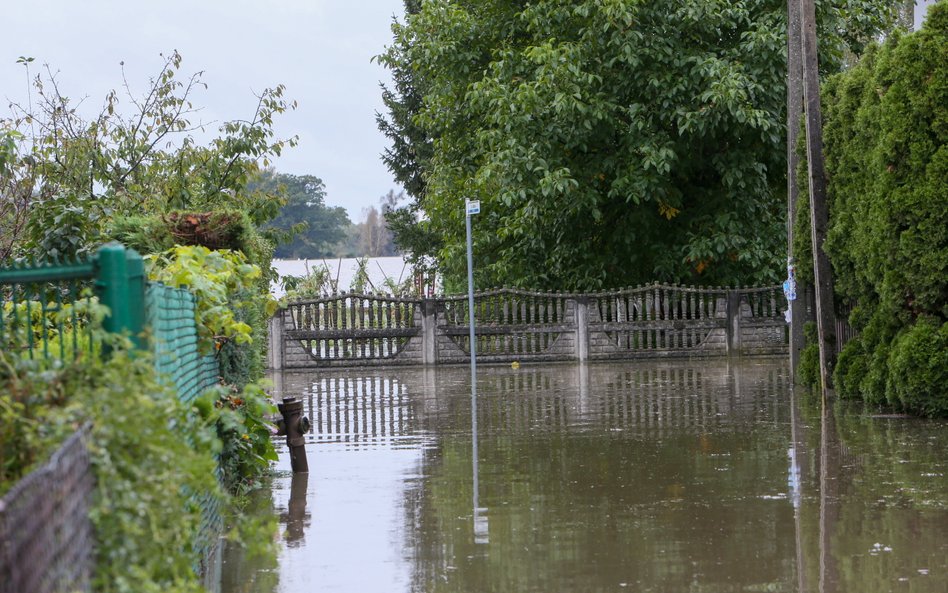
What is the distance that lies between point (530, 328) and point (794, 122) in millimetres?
10565

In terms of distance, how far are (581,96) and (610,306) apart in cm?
470

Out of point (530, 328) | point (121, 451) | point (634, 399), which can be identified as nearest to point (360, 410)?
point (634, 399)

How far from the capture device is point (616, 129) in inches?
1069

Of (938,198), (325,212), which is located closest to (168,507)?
(938,198)

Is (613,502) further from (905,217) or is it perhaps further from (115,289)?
(905,217)

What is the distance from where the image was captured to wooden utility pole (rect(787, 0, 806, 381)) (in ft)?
56.9

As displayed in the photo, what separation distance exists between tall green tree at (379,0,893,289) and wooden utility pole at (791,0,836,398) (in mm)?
8519

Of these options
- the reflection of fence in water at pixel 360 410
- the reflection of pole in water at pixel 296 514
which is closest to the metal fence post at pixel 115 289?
the reflection of pole in water at pixel 296 514

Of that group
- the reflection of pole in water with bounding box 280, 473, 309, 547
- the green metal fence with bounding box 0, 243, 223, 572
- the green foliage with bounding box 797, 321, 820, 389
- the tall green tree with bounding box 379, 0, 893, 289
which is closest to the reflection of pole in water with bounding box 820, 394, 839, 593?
the green foliage with bounding box 797, 321, 820, 389

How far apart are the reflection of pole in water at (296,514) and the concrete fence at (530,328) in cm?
1575

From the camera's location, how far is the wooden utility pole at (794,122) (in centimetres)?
1734

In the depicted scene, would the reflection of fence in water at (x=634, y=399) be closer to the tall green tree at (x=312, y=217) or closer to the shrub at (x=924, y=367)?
the shrub at (x=924, y=367)

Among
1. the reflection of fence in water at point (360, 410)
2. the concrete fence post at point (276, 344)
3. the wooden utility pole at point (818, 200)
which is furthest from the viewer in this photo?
the concrete fence post at point (276, 344)

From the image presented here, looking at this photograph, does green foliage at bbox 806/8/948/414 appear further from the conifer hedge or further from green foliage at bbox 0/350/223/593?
green foliage at bbox 0/350/223/593
